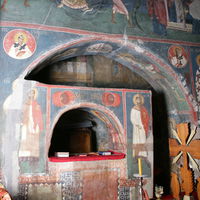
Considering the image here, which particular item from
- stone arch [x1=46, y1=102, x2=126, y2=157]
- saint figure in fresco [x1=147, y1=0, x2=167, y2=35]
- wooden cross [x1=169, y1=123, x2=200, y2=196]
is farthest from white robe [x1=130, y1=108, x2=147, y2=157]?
saint figure in fresco [x1=147, y1=0, x2=167, y2=35]

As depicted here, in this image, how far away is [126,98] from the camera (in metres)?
7.14

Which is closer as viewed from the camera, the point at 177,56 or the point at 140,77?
the point at 177,56

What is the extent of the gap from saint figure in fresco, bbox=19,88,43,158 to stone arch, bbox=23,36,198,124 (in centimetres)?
124

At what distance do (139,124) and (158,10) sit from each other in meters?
3.60

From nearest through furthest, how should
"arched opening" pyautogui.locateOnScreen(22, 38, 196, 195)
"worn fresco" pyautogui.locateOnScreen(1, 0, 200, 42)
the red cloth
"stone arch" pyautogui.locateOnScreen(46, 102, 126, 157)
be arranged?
the red cloth, "worn fresco" pyautogui.locateOnScreen(1, 0, 200, 42), "stone arch" pyautogui.locateOnScreen(46, 102, 126, 157), "arched opening" pyautogui.locateOnScreen(22, 38, 196, 195)

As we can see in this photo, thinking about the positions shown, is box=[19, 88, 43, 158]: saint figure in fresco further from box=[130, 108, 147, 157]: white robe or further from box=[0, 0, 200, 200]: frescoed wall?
box=[130, 108, 147, 157]: white robe

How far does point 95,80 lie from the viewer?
28.9ft

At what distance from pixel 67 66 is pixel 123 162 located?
3.65 meters

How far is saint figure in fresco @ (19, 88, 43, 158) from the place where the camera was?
19.8 feet

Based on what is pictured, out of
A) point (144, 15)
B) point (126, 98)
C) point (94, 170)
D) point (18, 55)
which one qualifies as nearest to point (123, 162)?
point (94, 170)

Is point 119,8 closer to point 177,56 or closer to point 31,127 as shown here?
point 177,56

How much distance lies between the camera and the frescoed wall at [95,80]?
240 inches

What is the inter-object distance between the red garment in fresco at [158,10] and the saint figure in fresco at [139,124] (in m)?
2.58

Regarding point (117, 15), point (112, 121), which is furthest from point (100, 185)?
point (117, 15)
